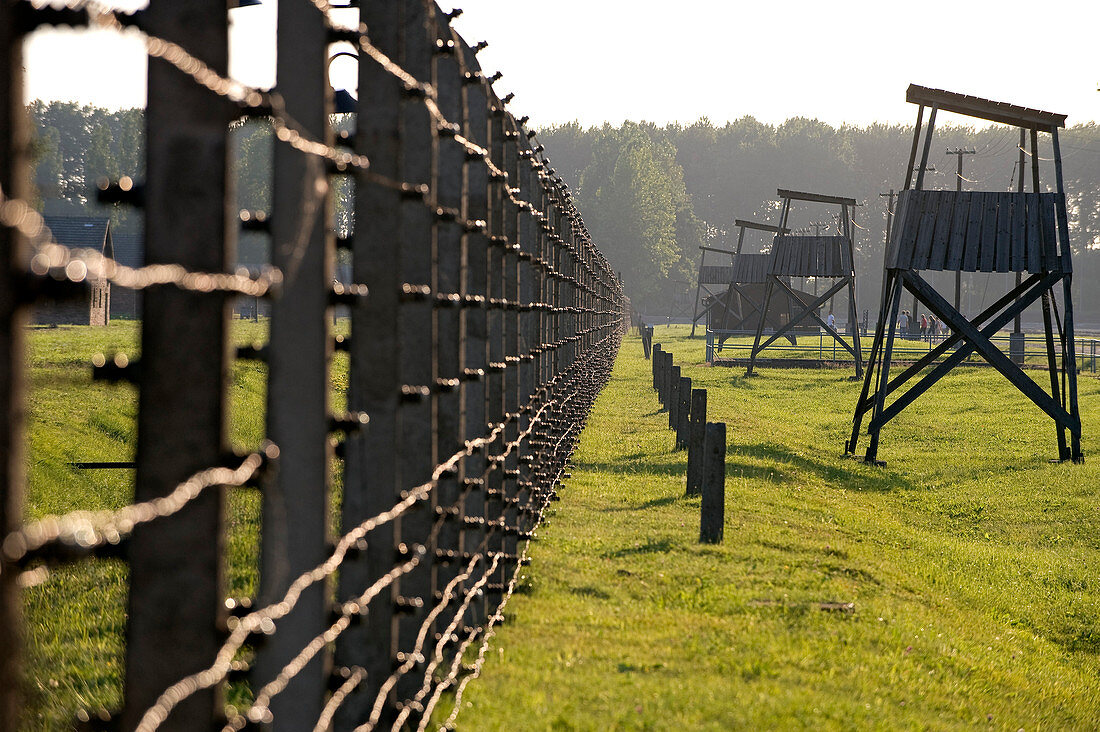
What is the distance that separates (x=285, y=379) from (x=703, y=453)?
7252 millimetres

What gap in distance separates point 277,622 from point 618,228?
93624 millimetres

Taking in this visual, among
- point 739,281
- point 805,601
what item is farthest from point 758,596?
point 739,281

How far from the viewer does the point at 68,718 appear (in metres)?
4.50

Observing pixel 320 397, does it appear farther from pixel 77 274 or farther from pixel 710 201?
pixel 710 201

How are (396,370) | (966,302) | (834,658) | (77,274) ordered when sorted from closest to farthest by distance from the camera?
1. (77,274)
2. (396,370)
3. (834,658)
4. (966,302)

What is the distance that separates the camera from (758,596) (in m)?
6.93

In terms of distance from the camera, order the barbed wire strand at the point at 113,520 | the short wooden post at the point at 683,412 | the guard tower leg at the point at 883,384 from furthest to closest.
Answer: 1. the guard tower leg at the point at 883,384
2. the short wooden post at the point at 683,412
3. the barbed wire strand at the point at 113,520

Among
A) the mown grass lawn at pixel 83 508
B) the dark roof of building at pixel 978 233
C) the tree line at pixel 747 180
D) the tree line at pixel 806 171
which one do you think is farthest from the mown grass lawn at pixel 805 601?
the tree line at pixel 806 171

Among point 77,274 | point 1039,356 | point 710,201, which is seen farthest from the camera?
point 710,201

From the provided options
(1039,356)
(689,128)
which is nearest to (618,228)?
(689,128)

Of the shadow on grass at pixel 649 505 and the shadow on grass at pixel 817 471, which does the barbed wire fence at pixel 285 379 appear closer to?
the shadow on grass at pixel 649 505

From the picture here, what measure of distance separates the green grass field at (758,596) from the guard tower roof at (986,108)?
4241 mm

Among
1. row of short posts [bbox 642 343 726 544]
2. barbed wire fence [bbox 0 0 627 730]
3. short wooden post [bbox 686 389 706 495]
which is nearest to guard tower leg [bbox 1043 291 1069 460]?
row of short posts [bbox 642 343 726 544]

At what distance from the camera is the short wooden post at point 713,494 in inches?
325
